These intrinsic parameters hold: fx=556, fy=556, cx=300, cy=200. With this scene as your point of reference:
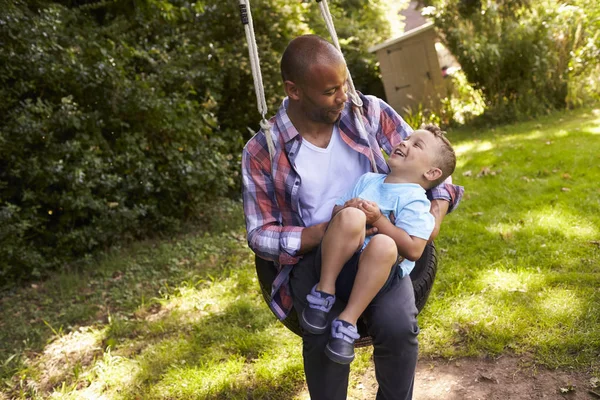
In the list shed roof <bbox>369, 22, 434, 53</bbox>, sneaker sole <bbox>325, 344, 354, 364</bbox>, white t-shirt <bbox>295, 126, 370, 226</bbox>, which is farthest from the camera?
shed roof <bbox>369, 22, 434, 53</bbox>

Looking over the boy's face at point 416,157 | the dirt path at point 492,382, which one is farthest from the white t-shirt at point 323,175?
the dirt path at point 492,382

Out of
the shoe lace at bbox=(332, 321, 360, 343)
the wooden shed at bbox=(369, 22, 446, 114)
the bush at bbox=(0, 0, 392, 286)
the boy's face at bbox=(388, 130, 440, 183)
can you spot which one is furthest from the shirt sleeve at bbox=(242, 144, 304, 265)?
the wooden shed at bbox=(369, 22, 446, 114)

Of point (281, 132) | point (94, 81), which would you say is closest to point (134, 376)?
point (281, 132)

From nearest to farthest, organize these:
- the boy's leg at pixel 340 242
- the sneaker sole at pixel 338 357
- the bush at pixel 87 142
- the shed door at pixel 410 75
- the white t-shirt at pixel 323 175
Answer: the sneaker sole at pixel 338 357
the boy's leg at pixel 340 242
the white t-shirt at pixel 323 175
the bush at pixel 87 142
the shed door at pixel 410 75

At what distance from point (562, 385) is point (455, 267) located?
1.41 metres

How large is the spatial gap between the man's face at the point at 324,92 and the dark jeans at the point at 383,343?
57 centimetres

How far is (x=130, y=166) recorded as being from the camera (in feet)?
18.3

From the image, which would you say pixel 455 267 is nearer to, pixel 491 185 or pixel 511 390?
pixel 511 390

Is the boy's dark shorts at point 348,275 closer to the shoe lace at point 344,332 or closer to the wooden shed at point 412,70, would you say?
the shoe lace at point 344,332

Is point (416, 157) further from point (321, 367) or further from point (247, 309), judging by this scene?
point (247, 309)

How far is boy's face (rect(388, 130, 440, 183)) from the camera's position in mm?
2205

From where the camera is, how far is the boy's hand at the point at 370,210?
2018mm

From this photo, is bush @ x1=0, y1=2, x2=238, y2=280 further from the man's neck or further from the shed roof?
the shed roof

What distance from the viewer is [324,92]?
7.17 ft
